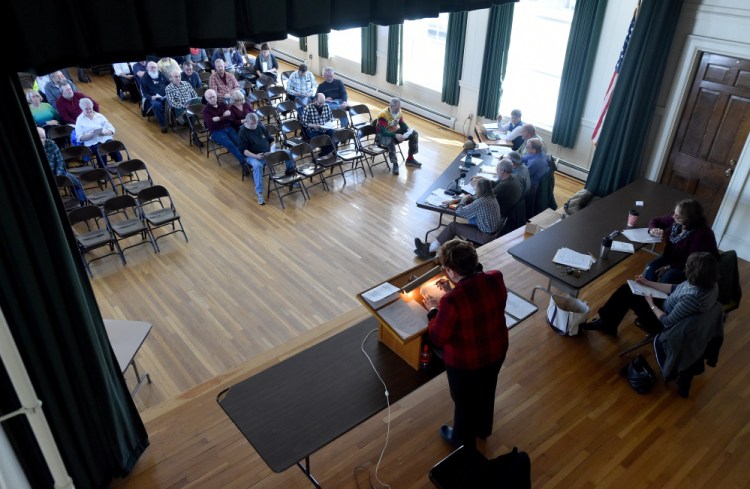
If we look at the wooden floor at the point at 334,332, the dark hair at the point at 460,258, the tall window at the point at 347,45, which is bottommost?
the wooden floor at the point at 334,332

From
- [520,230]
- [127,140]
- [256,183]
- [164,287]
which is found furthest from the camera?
[127,140]

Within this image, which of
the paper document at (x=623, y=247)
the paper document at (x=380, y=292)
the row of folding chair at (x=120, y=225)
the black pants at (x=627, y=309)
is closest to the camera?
the paper document at (x=380, y=292)

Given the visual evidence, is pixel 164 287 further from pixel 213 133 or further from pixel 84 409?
pixel 213 133

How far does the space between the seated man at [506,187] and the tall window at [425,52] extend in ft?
17.7

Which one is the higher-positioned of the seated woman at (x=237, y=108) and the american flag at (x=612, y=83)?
the american flag at (x=612, y=83)

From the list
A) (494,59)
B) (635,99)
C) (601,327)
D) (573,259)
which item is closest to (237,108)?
(494,59)

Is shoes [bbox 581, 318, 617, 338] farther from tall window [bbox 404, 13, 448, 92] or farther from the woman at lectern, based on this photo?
tall window [bbox 404, 13, 448, 92]

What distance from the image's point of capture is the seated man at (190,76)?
10.5m

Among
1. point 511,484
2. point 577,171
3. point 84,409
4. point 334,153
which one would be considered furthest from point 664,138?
point 84,409

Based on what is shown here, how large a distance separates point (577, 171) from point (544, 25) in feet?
8.45

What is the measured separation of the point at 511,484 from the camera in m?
3.10

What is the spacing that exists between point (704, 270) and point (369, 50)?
10.1 metres

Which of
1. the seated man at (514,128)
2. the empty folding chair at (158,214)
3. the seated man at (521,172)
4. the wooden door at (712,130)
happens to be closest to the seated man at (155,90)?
the empty folding chair at (158,214)

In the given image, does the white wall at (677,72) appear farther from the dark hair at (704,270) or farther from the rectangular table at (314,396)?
the rectangular table at (314,396)
